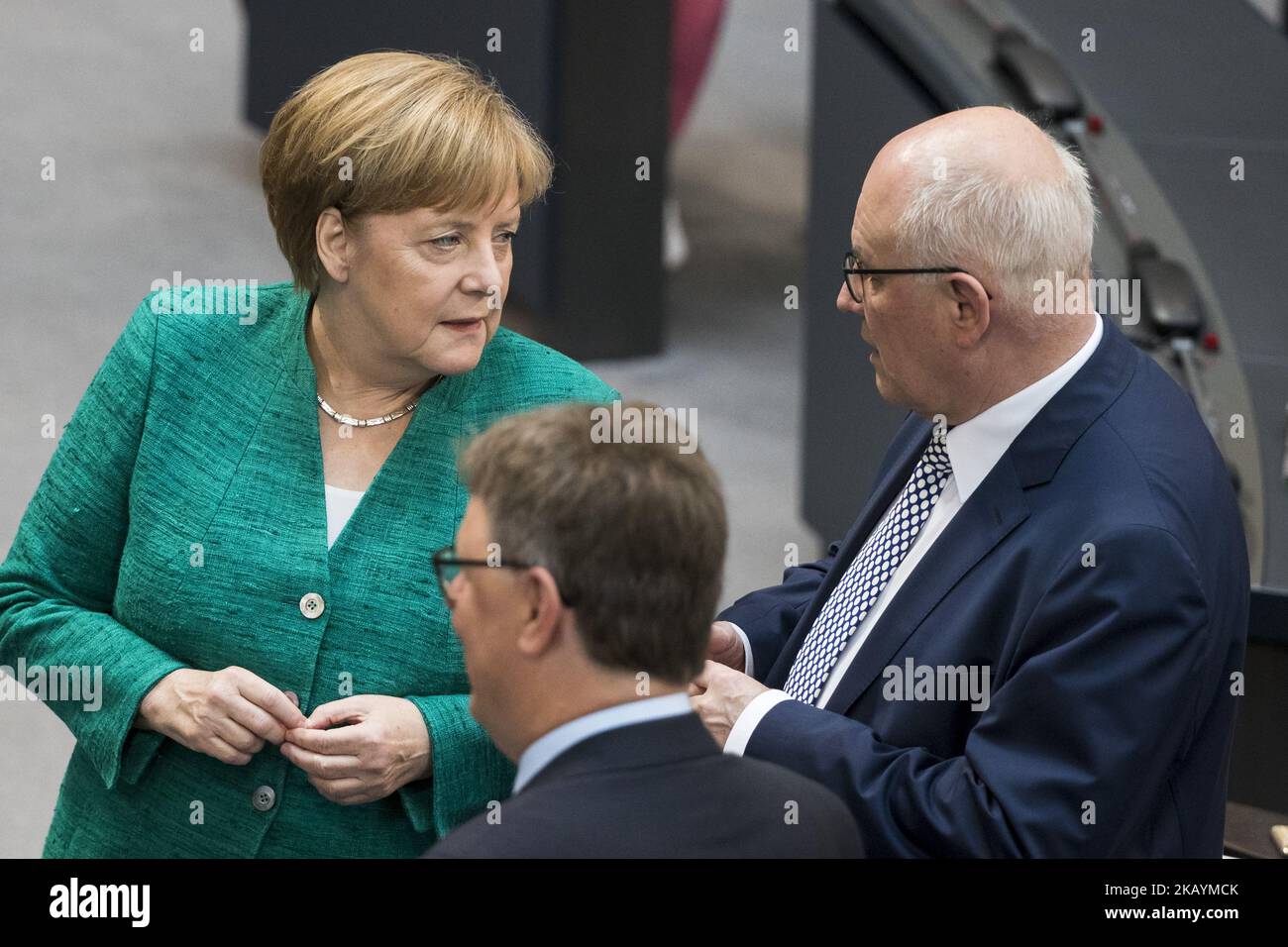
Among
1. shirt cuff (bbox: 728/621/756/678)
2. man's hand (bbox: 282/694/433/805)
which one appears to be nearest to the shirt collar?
shirt cuff (bbox: 728/621/756/678)

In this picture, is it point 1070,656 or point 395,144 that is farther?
point 395,144

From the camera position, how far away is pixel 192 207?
801 centimetres

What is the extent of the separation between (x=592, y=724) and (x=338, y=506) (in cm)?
75

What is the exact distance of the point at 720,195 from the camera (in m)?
9.09

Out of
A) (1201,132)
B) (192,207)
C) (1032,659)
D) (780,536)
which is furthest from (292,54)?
(1032,659)

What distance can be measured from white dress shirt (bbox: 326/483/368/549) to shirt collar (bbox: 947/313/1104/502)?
31.4 inches

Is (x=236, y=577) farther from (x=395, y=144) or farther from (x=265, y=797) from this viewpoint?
(x=395, y=144)

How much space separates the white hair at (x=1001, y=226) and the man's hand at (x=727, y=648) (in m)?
0.69

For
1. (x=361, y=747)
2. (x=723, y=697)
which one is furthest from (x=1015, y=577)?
(x=361, y=747)

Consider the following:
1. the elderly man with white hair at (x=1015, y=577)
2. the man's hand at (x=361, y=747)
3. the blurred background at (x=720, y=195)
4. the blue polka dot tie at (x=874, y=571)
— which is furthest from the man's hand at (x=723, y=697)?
the blurred background at (x=720, y=195)

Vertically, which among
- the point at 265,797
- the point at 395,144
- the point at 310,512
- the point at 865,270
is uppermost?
the point at 395,144

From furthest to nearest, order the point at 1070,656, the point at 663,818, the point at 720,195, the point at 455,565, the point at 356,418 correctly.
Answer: the point at 720,195, the point at 356,418, the point at 1070,656, the point at 455,565, the point at 663,818

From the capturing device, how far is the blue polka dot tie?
2.45 metres
